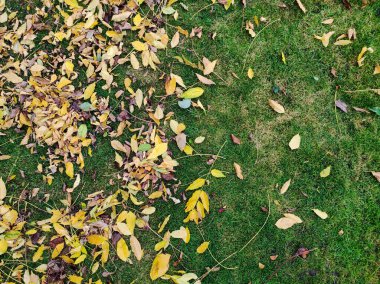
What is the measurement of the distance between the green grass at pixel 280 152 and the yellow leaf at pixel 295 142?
4 centimetres

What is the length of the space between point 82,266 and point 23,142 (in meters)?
1.07

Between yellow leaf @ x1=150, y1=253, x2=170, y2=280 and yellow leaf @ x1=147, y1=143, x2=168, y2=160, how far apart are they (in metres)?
0.73

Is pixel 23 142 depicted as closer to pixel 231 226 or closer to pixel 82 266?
pixel 82 266

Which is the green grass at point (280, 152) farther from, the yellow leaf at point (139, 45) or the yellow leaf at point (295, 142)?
the yellow leaf at point (139, 45)

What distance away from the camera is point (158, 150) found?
292 cm

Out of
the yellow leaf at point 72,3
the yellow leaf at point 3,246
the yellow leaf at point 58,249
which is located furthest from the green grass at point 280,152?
the yellow leaf at point 72,3

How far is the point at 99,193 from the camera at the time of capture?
9.81 feet

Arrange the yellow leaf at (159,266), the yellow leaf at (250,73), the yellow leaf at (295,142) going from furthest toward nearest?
the yellow leaf at (250,73)
the yellow leaf at (295,142)
the yellow leaf at (159,266)

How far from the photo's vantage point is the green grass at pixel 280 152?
286 centimetres

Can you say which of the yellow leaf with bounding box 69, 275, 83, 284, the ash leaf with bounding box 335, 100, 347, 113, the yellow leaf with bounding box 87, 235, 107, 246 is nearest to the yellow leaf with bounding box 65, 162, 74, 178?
the yellow leaf with bounding box 87, 235, 107, 246

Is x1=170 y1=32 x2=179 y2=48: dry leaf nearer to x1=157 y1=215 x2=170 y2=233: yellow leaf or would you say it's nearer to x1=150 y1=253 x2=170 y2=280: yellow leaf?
x1=157 y1=215 x2=170 y2=233: yellow leaf

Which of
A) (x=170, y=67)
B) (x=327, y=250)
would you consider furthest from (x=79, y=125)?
(x=327, y=250)

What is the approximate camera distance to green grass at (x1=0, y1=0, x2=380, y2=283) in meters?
2.86

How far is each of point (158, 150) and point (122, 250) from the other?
78 centimetres
